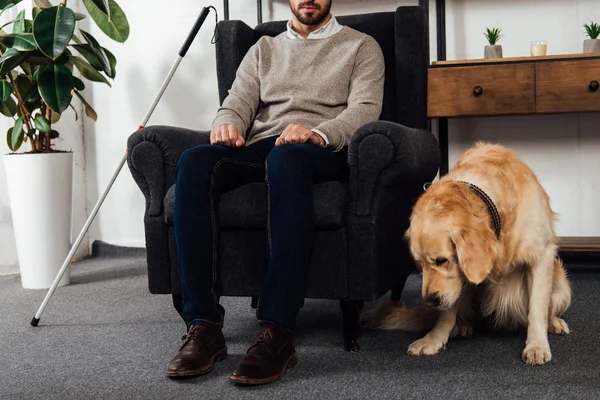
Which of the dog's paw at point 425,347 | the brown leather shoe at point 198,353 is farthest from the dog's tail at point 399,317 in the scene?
the brown leather shoe at point 198,353

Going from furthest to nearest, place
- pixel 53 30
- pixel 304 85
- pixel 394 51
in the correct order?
pixel 53 30, pixel 394 51, pixel 304 85

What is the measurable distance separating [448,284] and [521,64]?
1.57 m

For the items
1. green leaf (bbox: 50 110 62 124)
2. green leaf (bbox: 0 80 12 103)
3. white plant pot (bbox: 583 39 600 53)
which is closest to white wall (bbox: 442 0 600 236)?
white plant pot (bbox: 583 39 600 53)

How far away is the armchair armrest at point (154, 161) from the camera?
2158 millimetres

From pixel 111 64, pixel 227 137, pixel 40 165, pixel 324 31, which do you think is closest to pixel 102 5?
pixel 111 64

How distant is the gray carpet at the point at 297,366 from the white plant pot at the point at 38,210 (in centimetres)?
48

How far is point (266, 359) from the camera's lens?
5.74 feet

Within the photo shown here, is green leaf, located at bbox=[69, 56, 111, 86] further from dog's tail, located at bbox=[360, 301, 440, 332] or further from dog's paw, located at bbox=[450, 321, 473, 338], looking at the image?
dog's paw, located at bbox=[450, 321, 473, 338]

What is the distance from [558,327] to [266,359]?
3.10ft

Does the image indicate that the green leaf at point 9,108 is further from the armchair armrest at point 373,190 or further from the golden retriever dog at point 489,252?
the golden retriever dog at point 489,252

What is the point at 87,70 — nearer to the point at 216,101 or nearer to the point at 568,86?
the point at 216,101

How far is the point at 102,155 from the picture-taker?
4117 mm

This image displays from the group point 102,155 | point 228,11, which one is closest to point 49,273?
point 102,155

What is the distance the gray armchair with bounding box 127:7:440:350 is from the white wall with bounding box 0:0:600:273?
1425 millimetres
